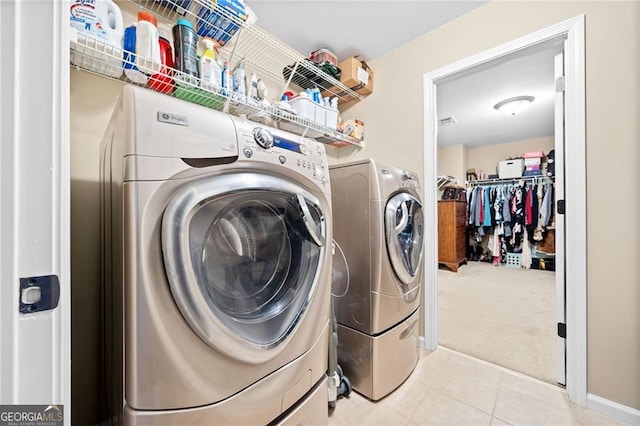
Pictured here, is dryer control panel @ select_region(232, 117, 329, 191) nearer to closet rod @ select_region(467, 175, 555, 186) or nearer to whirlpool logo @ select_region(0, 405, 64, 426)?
whirlpool logo @ select_region(0, 405, 64, 426)

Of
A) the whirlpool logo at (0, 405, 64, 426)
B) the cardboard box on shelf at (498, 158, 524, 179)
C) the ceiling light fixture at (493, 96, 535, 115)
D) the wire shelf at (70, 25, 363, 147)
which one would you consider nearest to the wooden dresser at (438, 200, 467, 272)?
the cardboard box on shelf at (498, 158, 524, 179)

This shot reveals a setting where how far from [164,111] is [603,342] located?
1959 mm

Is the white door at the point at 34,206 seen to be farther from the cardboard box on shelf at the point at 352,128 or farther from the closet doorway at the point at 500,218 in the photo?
the closet doorway at the point at 500,218

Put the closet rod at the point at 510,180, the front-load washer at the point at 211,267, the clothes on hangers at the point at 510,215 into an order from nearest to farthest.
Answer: the front-load washer at the point at 211,267 → the clothes on hangers at the point at 510,215 → the closet rod at the point at 510,180

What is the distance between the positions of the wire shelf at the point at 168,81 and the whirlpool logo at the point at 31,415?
988mm

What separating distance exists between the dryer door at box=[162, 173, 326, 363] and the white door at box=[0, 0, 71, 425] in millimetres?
170

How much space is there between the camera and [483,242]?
450 centimetres

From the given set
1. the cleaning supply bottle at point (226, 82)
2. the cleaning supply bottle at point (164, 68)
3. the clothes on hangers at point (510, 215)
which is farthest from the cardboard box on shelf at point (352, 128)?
the clothes on hangers at point (510, 215)

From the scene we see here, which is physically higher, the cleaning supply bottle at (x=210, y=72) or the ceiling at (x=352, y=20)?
the ceiling at (x=352, y=20)

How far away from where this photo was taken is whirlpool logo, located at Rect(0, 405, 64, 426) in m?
0.37

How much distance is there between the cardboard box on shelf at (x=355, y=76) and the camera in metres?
1.85

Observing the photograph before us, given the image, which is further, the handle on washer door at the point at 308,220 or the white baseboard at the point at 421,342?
the white baseboard at the point at 421,342

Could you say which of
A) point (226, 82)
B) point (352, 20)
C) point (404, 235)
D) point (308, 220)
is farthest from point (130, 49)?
point (404, 235)

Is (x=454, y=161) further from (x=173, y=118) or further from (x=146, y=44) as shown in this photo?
(x=173, y=118)
